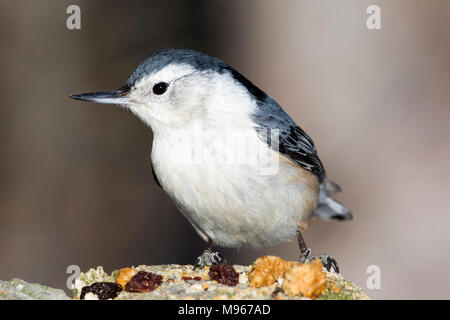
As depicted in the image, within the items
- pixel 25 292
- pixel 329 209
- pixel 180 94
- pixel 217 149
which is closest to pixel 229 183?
pixel 217 149

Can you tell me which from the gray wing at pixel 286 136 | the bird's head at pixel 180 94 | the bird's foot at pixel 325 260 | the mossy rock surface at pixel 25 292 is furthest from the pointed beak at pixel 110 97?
the bird's foot at pixel 325 260

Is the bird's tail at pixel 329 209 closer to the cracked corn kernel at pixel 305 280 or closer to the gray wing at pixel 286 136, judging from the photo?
the gray wing at pixel 286 136

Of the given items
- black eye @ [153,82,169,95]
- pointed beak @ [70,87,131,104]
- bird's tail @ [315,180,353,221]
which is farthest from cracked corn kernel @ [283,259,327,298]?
bird's tail @ [315,180,353,221]

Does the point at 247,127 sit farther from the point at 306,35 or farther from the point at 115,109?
the point at 115,109

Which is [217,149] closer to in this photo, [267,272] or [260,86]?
[267,272]

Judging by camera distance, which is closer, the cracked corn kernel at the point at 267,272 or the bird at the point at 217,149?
the cracked corn kernel at the point at 267,272

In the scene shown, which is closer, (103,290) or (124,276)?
(103,290)
